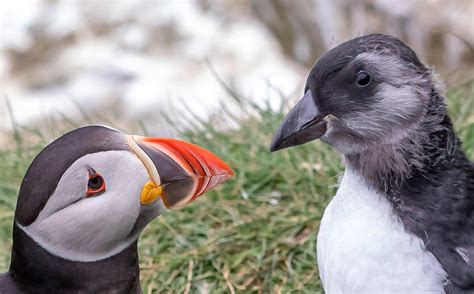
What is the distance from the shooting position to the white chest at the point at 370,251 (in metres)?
2.69

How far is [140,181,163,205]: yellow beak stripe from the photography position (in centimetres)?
290

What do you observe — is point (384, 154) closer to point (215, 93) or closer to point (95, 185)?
point (95, 185)

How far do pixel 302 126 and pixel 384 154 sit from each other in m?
0.27

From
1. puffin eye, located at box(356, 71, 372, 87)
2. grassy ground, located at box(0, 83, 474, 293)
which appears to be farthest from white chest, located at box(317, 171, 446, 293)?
grassy ground, located at box(0, 83, 474, 293)

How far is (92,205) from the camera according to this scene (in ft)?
9.16

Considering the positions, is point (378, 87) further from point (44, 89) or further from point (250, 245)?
point (44, 89)

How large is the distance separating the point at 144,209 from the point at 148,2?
7.21 meters

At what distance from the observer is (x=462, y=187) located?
2836 mm

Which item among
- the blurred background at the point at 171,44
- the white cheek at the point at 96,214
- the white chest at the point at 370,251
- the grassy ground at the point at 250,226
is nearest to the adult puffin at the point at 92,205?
the white cheek at the point at 96,214

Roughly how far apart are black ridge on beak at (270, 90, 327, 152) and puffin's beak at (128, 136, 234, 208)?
0.27 m

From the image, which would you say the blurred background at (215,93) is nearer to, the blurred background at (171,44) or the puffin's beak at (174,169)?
the blurred background at (171,44)

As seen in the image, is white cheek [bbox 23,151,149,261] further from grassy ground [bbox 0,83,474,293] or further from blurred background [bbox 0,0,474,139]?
blurred background [bbox 0,0,474,139]

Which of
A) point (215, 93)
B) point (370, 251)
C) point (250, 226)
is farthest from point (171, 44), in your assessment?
point (370, 251)

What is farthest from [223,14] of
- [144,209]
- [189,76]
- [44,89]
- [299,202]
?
[144,209]
